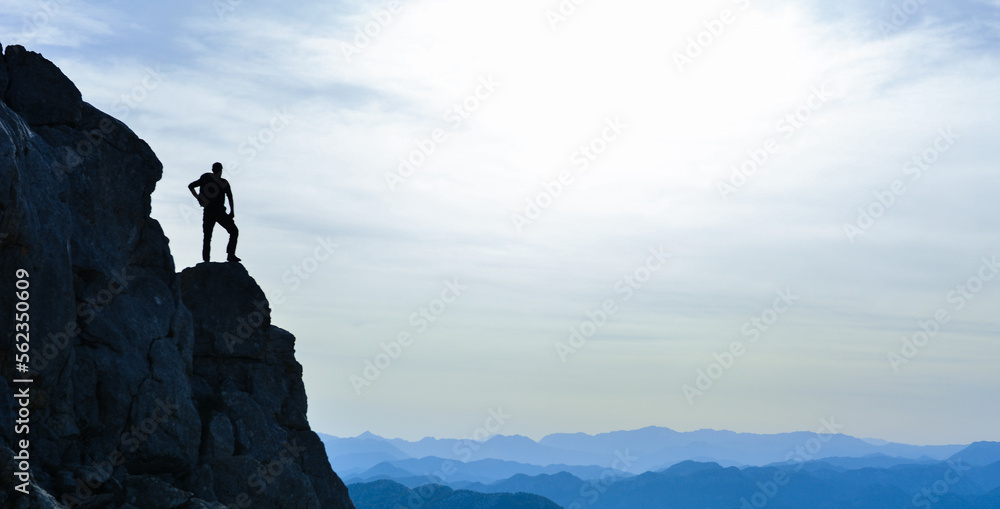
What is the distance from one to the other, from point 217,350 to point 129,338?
6.63m

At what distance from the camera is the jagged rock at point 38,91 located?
27266 mm

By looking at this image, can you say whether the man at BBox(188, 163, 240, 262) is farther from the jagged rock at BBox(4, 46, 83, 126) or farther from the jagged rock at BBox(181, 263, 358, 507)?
the jagged rock at BBox(4, 46, 83, 126)

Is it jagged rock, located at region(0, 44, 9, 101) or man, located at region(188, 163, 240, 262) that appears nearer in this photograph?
jagged rock, located at region(0, 44, 9, 101)

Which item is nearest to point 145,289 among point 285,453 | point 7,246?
point 7,246

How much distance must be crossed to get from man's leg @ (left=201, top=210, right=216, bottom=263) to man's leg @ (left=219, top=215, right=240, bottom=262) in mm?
376

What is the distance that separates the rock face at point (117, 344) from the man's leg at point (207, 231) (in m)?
0.68

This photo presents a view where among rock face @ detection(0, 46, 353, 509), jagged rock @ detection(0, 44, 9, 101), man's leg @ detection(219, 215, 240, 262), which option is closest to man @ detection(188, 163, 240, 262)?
man's leg @ detection(219, 215, 240, 262)

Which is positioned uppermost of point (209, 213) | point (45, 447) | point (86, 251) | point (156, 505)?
point (209, 213)

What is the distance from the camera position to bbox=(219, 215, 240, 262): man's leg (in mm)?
34375

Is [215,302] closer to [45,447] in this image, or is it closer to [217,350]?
[217,350]

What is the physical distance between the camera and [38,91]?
27797 millimetres

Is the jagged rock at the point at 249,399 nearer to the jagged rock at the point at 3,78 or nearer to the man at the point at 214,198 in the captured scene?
the man at the point at 214,198

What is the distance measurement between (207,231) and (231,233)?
1073mm

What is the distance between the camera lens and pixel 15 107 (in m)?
27.2
